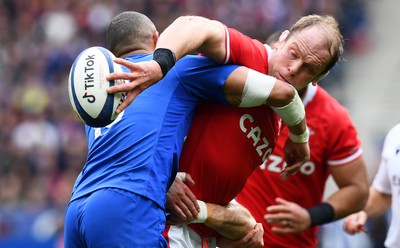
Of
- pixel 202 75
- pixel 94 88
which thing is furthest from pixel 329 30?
pixel 94 88

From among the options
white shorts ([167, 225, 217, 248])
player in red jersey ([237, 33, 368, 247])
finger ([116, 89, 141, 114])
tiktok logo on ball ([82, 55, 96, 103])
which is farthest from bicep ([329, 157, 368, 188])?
tiktok logo on ball ([82, 55, 96, 103])

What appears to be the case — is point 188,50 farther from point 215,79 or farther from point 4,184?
point 4,184

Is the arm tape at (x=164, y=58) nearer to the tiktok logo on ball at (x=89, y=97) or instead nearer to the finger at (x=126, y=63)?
the finger at (x=126, y=63)

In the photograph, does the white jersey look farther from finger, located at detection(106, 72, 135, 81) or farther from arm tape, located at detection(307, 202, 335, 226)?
finger, located at detection(106, 72, 135, 81)

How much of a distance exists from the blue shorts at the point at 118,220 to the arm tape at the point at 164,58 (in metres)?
0.67

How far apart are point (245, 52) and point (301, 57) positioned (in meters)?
0.29

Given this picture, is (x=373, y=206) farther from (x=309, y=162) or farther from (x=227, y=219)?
(x=227, y=219)

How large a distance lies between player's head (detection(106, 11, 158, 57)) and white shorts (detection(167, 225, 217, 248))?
1000mm

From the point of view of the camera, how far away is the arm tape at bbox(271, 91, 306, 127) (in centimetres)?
450

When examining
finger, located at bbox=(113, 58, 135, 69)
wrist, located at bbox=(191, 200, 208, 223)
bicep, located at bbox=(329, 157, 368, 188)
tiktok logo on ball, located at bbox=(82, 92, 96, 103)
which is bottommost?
bicep, located at bbox=(329, 157, 368, 188)

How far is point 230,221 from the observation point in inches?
188

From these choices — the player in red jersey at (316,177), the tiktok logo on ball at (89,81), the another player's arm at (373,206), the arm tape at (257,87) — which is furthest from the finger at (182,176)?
the another player's arm at (373,206)

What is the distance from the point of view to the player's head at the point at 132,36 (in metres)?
4.56

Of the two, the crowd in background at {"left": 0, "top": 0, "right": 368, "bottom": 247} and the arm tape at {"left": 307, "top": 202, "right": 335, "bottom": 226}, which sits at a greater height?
the arm tape at {"left": 307, "top": 202, "right": 335, "bottom": 226}
